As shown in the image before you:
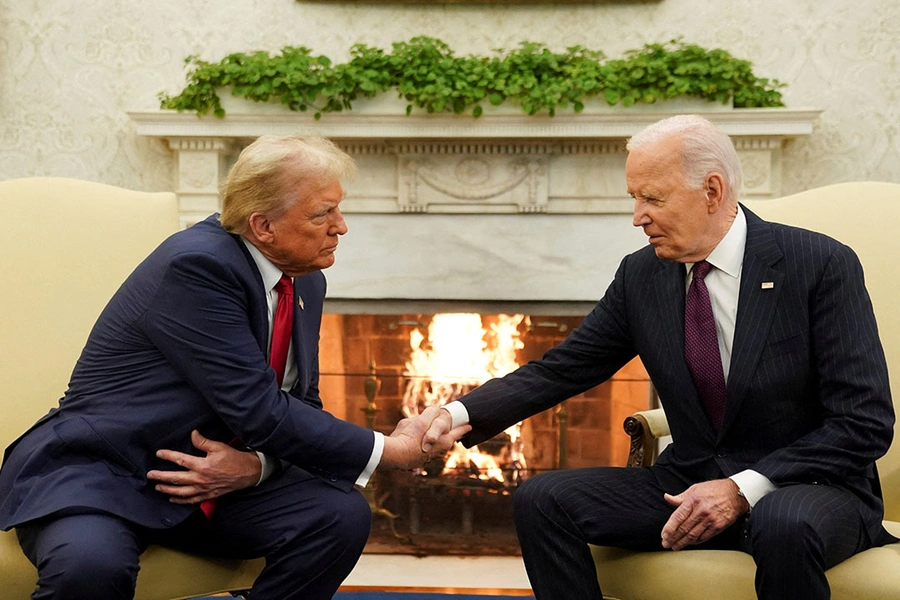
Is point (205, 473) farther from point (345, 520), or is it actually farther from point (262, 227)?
point (262, 227)

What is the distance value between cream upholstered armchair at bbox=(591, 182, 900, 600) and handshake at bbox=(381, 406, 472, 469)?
42 centimetres

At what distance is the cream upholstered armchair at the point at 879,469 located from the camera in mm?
1750

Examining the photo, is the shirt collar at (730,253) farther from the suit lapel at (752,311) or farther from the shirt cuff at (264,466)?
the shirt cuff at (264,466)

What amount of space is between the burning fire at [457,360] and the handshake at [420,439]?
1499mm

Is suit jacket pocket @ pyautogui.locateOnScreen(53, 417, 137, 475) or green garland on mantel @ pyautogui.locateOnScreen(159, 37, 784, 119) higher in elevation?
green garland on mantel @ pyautogui.locateOnScreen(159, 37, 784, 119)

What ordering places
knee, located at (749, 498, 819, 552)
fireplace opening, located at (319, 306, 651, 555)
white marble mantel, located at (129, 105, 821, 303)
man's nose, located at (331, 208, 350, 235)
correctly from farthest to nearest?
fireplace opening, located at (319, 306, 651, 555), white marble mantel, located at (129, 105, 821, 303), man's nose, located at (331, 208, 350, 235), knee, located at (749, 498, 819, 552)

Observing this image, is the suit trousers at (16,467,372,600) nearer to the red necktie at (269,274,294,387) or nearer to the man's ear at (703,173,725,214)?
the red necktie at (269,274,294,387)

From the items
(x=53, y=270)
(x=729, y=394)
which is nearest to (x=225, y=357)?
(x=53, y=270)

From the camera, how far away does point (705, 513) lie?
1.81 metres

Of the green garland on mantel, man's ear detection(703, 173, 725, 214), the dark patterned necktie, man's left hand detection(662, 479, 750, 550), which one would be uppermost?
the green garland on mantel

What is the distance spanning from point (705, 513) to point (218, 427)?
3.21 feet

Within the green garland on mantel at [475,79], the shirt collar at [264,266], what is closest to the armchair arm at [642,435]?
the shirt collar at [264,266]

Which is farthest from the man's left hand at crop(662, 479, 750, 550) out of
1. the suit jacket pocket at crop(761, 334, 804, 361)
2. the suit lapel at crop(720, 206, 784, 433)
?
the suit jacket pocket at crop(761, 334, 804, 361)

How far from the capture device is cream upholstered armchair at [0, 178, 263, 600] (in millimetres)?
2334
